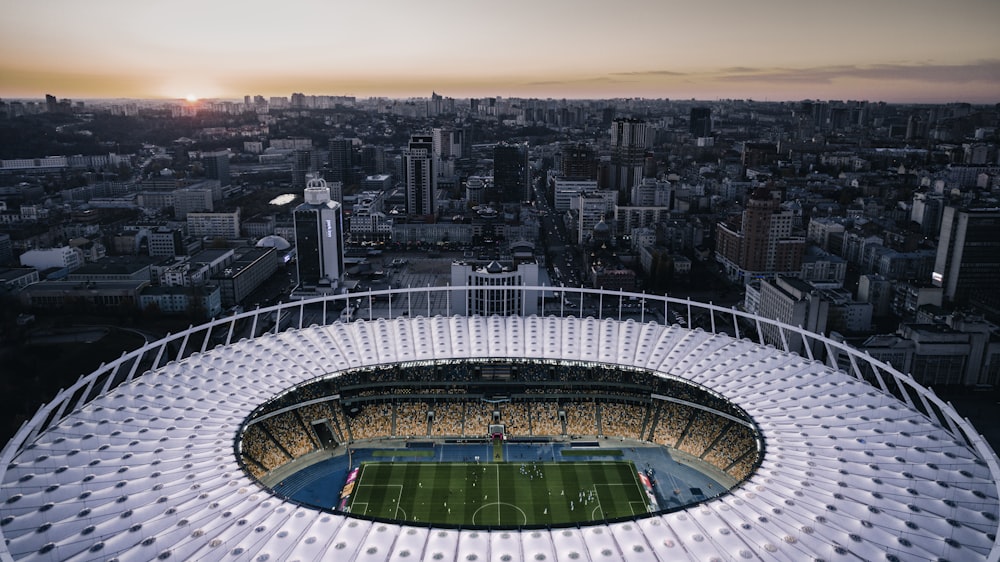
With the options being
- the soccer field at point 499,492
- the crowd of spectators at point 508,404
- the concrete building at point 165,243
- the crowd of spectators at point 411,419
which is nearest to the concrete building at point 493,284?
the crowd of spectators at point 508,404

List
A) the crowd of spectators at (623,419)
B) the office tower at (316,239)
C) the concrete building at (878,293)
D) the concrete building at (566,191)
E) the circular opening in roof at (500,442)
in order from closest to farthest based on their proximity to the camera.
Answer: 1. the circular opening in roof at (500,442)
2. the crowd of spectators at (623,419)
3. the concrete building at (878,293)
4. the office tower at (316,239)
5. the concrete building at (566,191)

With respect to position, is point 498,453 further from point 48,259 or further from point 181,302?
point 48,259

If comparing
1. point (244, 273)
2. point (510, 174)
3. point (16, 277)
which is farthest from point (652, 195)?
point (16, 277)

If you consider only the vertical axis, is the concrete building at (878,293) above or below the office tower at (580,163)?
below

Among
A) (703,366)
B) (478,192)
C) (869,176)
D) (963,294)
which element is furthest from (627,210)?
(703,366)

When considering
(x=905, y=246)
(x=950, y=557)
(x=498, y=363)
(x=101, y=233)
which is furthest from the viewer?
(x=101, y=233)

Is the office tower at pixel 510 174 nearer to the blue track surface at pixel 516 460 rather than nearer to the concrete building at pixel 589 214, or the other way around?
the concrete building at pixel 589 214

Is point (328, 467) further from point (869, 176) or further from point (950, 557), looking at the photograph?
point (869, 176)
